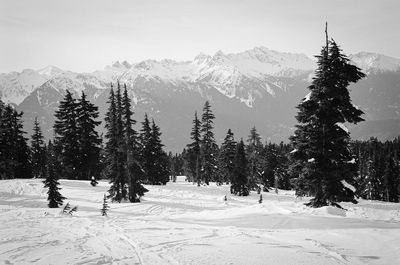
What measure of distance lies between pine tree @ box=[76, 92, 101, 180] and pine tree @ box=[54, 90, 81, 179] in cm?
42

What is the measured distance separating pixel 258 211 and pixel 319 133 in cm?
677

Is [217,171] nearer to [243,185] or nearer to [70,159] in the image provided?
[243,185]

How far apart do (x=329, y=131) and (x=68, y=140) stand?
3584 centimetres

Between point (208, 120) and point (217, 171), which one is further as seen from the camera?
point (217, 171)

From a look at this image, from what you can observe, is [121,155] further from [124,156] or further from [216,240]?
[216,240]

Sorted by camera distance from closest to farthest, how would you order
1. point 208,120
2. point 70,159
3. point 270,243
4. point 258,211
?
1. point 270,243
2. point 258,211
3. point 70,159
4. point 208,120

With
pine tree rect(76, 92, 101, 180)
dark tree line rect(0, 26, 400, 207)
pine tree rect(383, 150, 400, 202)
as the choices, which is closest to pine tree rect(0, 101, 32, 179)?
dark tree line rect(0, 26, 400, 207)

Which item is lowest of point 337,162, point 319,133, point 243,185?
point 243,185

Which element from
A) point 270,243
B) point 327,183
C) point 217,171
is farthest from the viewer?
point 217,171

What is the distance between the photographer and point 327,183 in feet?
64.6

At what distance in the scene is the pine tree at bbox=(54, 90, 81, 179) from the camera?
148 ft

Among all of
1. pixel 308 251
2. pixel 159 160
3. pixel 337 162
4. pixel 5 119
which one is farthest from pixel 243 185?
pixel 308 251

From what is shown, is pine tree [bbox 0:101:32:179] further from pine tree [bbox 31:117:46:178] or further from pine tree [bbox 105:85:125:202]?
pine tree [bbox 105:85:125:202]

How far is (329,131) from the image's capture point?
65.2 feet
